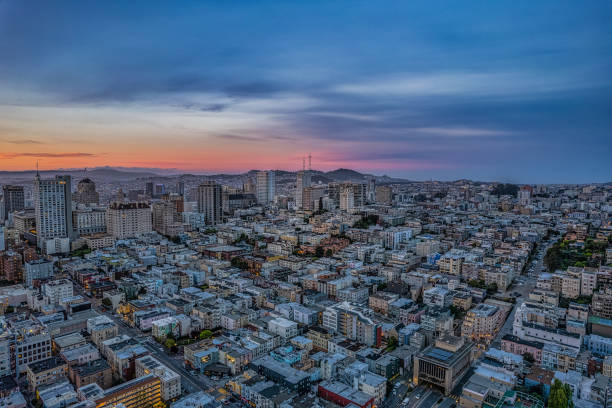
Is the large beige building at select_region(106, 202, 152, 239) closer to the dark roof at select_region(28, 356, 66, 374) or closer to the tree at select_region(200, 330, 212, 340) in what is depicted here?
the tree at select_region(200, 330, 212, 340)

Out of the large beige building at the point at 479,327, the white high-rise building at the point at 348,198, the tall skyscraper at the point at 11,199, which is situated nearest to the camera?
the large beige building at the point at 479,327

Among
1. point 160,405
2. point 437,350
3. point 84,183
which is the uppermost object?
point 84,183

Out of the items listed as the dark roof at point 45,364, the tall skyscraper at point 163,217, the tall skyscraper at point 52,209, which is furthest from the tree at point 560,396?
the tall skyscraper at point 52,209

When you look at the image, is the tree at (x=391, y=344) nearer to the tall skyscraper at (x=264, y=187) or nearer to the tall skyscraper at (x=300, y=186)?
the tall skyscraper at (x=300, y=186)

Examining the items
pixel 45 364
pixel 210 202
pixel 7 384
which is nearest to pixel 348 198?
pixel 210 202

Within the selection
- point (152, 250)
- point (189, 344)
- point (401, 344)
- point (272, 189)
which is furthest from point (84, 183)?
point (401, 344)

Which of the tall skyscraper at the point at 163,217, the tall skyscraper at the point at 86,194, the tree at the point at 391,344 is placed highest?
the tall skyscraper at the point at 86,194

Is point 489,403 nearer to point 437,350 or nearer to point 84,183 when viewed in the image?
point 437,350
